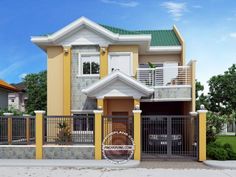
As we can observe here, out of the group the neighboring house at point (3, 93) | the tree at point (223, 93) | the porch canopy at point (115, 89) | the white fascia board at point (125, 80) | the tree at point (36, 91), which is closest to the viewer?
the white fascia board at point (125, 80)

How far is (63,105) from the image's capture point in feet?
80.4

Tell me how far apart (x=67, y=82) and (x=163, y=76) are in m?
5.85

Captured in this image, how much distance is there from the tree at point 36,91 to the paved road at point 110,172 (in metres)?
38.6

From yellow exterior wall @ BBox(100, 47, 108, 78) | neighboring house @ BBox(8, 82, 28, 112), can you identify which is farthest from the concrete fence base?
neighboring house @ BBox(8, 82, 28, 112)

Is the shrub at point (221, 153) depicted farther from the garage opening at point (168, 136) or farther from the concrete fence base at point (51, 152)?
the concrete fence base at point (51, 152)

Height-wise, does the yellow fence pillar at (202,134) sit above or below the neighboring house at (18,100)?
below

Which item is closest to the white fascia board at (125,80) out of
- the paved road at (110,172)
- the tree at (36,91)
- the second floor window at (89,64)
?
the second floor window at (89,64)

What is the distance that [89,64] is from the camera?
80.7 ft

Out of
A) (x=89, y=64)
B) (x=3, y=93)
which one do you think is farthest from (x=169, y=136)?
(x=3, y=93)

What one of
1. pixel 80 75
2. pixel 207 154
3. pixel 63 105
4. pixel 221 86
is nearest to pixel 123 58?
pixel 80 75

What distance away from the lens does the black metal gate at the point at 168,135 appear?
19625 mm

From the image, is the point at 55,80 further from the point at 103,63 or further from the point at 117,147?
the point at 117,147

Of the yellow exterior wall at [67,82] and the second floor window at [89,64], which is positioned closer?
the yellow exterior wall at [67,82]

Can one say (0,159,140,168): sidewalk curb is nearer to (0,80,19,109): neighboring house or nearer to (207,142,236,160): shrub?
(207,142,236,160): shrub
